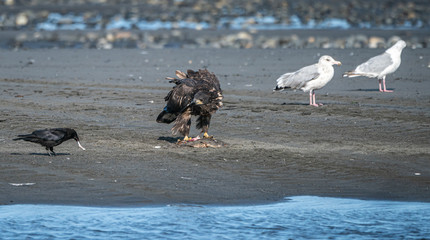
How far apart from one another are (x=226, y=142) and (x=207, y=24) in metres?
25.0

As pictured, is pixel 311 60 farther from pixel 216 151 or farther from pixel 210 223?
pixel 210 223

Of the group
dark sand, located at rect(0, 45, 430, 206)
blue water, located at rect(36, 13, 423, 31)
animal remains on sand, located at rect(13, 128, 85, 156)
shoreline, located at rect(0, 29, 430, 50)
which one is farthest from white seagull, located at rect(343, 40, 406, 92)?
blue water, located at rect(36, 13, 423, 31)

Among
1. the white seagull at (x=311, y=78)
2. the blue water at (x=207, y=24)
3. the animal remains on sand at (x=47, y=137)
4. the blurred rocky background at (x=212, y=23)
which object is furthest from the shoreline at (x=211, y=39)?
the animal remains on sand at (x=47, y=137)

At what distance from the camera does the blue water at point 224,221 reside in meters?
6.93

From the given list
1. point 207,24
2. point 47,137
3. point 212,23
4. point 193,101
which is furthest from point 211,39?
point 47,137

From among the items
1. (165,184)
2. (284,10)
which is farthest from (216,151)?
(284,10)

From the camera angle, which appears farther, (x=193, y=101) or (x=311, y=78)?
(x=311, y=78)

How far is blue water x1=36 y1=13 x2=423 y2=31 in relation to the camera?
33.7m

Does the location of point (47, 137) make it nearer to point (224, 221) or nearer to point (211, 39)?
point (224, 221)

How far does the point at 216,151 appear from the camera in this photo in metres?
9.91

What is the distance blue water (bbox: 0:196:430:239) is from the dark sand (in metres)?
0.26

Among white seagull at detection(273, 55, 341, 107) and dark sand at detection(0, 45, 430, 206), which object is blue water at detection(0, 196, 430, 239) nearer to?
dark sand at detection(0, 45, 430, 206)

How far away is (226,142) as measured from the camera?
416 inches

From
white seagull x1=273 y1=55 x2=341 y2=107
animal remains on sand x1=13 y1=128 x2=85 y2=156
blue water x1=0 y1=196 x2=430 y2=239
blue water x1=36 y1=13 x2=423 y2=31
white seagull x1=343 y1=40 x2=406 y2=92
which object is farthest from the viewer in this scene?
blue water x1=36 y1=13 x2=423 y2=31
